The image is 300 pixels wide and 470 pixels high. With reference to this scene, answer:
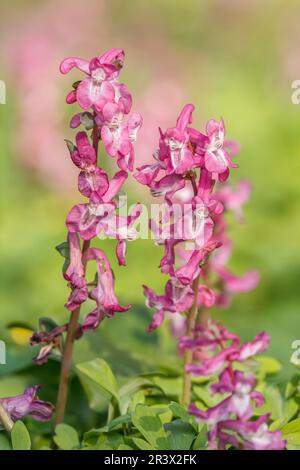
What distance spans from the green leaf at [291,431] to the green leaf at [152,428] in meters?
0.24

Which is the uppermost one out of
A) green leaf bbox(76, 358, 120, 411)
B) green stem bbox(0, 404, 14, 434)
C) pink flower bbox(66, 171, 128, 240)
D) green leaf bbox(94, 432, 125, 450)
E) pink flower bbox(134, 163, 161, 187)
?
pink flower bbox(134, 163, 161, 187)

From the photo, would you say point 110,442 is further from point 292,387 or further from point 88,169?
point 88,169

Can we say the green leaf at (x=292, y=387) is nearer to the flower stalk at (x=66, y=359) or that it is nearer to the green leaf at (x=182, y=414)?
the green leaf at (x=182, y=414)

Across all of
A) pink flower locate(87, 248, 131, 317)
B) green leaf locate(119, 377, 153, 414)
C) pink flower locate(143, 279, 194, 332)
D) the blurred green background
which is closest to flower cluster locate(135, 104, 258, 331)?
pink flower locate(143, 279, 194, 332)

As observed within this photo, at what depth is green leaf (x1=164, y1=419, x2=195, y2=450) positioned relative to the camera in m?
1.91

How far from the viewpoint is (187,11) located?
22.8 ft

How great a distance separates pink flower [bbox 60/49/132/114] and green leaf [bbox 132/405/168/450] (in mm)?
579

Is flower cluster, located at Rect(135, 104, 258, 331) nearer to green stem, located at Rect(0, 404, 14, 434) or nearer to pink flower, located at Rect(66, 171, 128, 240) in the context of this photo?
pink flower, located at Rect(66, 171, 128, 240)

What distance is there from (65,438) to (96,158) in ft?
1.87

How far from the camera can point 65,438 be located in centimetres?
199

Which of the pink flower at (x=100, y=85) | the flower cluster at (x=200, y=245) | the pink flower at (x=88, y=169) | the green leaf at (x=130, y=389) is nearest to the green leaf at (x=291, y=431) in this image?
the flower cluster at (x=200, y=245)
